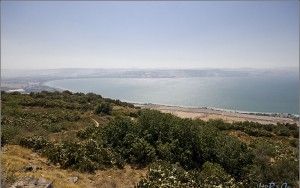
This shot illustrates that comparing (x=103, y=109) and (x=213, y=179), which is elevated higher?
(x=213, y=179)

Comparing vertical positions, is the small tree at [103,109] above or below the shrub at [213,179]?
below

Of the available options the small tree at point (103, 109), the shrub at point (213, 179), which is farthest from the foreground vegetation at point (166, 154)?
the small tree at point (103, 109)

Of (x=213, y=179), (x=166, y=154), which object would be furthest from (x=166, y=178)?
(x=166, y=154)

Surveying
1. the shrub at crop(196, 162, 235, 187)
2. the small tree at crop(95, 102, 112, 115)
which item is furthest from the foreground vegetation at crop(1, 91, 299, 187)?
the small tree at crop(95, 102, 112, 115)

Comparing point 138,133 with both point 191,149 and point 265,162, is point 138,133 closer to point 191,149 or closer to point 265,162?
point 191,149

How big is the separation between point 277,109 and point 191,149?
8275cm

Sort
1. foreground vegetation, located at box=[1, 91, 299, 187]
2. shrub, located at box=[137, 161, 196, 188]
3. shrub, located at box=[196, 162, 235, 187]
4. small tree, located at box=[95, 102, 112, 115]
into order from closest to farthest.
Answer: shrub, located at box=[137, 161, 196, 188]
shrub, located at box=[196, 162, 235, 187]
foreground vegetation, located at box=[1, 91, 299, 187]
small tree, located at box=[95, 102, 112, 115]

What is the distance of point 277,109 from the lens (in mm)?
89125

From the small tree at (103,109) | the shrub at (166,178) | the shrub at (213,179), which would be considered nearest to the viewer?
the shrub at (166,178)

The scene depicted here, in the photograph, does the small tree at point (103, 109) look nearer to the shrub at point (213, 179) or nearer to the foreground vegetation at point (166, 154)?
the foreground vegetation at point (166, 154)

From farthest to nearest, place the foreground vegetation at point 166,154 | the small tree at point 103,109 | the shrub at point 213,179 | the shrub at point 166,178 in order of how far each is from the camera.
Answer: the small tree at point 103,109, the foreground vegetation at point 166,154, the shrub at point 213,179, the shrub at point 166,178

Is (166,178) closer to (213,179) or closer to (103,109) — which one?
(213,179)

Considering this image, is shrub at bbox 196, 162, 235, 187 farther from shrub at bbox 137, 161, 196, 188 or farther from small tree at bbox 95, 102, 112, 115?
small tree at bbox 95, 102, 112, 115

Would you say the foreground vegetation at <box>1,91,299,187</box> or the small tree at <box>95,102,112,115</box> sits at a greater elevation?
the foreground vegetation at <box>1,91,299,187</box>
